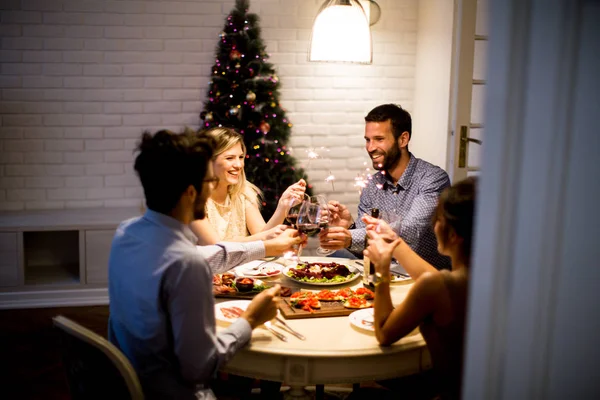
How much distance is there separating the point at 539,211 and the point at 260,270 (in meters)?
1.74

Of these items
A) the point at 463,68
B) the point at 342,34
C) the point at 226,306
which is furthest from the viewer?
the point at 463,68

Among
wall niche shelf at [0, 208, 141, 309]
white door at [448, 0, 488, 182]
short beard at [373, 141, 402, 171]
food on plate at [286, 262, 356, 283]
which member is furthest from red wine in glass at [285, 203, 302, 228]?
wall niche shelf at [0, 208, 141, 309]

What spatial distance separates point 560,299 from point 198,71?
14.4 ft

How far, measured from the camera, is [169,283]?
1.44 m

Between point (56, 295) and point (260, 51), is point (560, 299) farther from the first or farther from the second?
point (56, 295)

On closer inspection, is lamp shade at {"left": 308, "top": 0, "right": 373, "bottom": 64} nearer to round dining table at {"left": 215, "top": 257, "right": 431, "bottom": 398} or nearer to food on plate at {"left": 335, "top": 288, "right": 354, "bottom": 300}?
food on plate at {"left": 335, "top": 288, "right": 354, "bottom": 300}

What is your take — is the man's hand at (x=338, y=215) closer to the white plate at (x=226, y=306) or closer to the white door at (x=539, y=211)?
the white plate at (x=226, y=306)

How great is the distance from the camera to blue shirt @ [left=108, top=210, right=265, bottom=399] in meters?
1.44

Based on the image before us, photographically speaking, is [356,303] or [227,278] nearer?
[356,303]

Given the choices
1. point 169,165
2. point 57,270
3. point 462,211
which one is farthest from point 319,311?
point 57,270

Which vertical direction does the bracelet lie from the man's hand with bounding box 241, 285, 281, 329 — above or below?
above

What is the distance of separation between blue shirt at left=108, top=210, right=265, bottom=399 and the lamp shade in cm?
197

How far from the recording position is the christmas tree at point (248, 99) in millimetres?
4375

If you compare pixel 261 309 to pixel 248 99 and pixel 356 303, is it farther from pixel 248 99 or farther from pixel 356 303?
pixel 248 99
